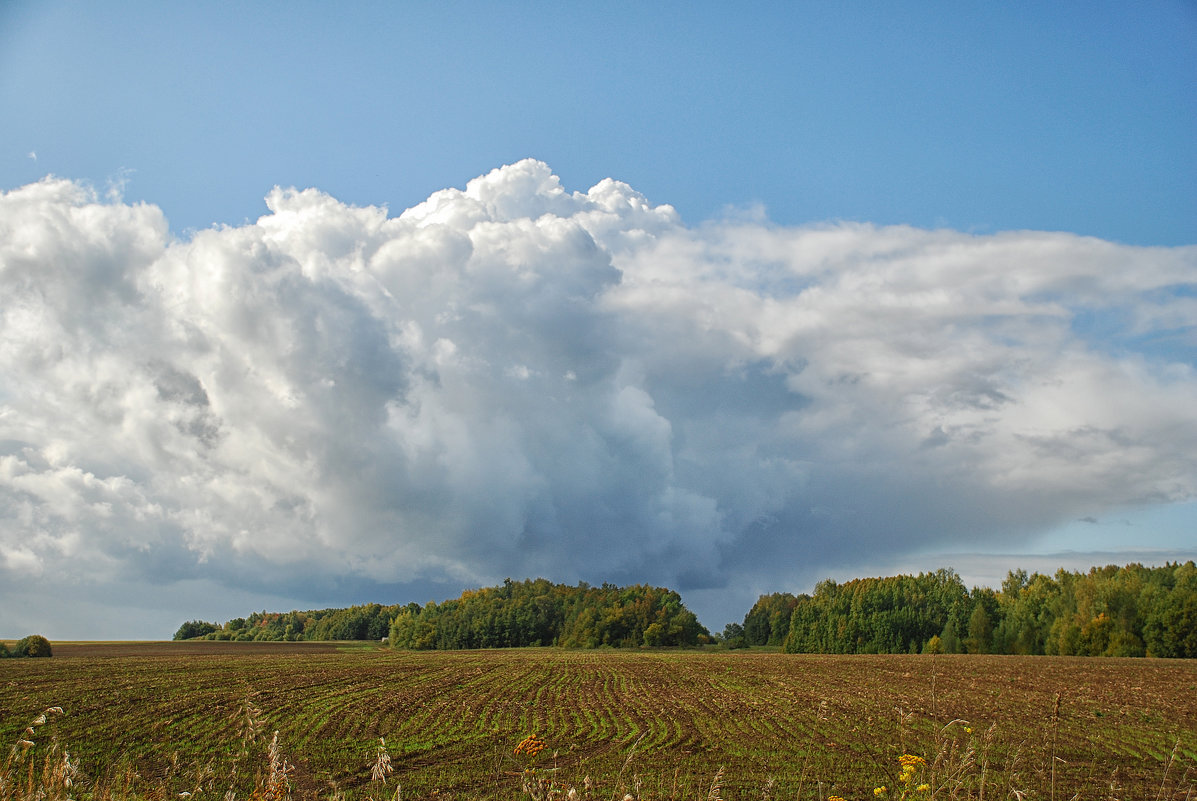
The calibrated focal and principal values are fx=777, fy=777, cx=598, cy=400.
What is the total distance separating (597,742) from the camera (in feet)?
80.5

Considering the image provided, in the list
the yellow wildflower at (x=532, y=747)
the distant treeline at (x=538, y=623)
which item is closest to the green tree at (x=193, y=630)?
the distant treeline at (x=538, y=623)

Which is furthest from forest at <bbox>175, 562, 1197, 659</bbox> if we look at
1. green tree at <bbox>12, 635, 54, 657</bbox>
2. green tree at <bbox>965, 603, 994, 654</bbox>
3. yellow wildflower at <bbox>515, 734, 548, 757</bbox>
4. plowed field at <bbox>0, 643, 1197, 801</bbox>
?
yellow wildflower at <bbox>515, 734, 548, 757</bbox>

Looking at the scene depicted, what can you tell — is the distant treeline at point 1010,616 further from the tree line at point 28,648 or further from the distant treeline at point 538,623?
the tree line at point 28,648

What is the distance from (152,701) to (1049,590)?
113060mm

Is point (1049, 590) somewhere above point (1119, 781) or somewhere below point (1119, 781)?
Result: above

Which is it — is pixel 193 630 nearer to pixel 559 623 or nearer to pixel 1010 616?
pixel 559 623

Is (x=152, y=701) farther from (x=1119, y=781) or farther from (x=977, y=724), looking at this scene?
(x=1119, y=781)

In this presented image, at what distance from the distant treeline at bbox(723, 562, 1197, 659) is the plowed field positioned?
127 feet

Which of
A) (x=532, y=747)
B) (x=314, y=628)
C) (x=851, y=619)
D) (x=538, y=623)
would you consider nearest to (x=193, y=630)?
(x=314, y=628)

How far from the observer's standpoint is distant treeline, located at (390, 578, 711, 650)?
12475cm

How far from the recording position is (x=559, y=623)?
13762 cm

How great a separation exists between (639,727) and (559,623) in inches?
4468

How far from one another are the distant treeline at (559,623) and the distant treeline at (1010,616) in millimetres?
18749

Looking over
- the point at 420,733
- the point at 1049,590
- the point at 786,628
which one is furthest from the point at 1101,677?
the point at 786,628
